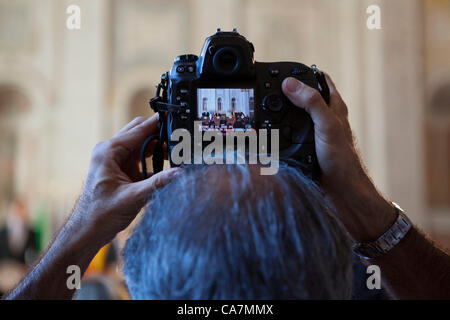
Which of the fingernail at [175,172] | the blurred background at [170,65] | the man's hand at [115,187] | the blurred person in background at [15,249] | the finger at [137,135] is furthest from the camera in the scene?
the blurred background at [170,65]

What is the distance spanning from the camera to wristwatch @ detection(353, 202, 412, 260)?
0.73m

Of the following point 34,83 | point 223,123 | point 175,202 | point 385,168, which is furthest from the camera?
point 34,83

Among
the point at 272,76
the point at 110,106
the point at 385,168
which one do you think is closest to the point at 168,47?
the point at 110,106

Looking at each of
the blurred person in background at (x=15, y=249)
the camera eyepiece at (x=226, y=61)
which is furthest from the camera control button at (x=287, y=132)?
the blurred person in background at (x=15, y=249)

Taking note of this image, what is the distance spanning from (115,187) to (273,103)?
30 centimetres

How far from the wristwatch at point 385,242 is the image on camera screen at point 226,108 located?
0.27 metres

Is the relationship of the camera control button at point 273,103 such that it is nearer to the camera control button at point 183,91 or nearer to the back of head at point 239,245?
the camera control button at point 183,91

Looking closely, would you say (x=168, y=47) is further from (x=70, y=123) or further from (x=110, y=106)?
(x=70, y=123)

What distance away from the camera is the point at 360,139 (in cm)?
582

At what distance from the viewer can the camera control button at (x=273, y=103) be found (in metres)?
0.75

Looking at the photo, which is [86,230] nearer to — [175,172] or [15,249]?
[175,172]

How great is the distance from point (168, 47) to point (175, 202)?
5.78 m

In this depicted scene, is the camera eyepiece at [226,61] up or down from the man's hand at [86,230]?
up

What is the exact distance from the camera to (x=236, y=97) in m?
0.74
